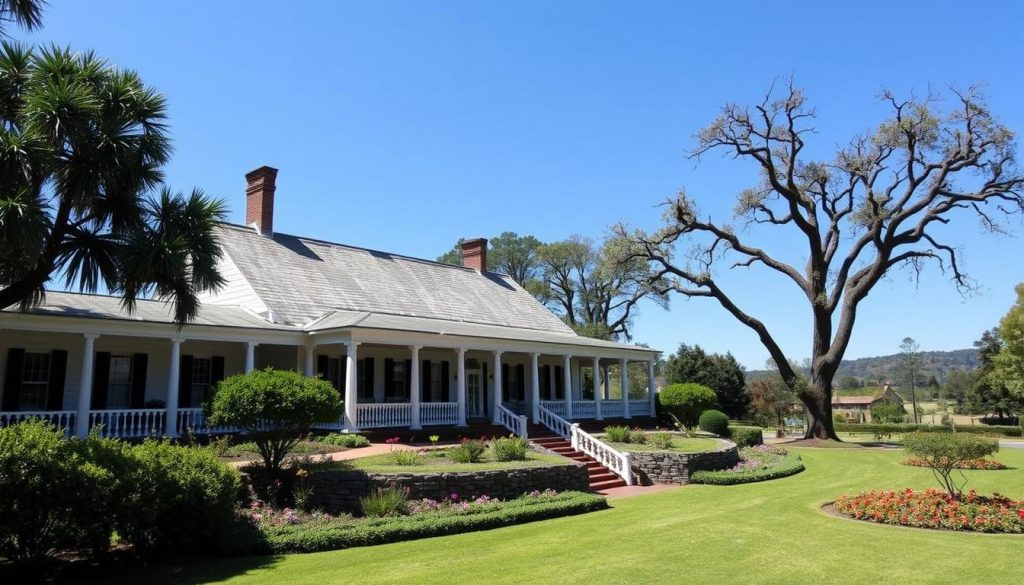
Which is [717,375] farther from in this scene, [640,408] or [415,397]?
[415,397]

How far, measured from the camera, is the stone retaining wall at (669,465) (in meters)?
18.2

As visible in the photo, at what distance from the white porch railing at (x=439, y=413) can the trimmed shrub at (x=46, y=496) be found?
1297 centimetres

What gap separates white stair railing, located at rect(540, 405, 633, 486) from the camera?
18.3 metres

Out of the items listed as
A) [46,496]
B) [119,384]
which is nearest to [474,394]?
[119,384]

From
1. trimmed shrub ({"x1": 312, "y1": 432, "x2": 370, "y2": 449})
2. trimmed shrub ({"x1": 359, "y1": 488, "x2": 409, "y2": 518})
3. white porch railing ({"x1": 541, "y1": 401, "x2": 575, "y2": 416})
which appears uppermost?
white porch railing ({"x1": 541, "y1": 401, "x2": 575, "y2": 416})

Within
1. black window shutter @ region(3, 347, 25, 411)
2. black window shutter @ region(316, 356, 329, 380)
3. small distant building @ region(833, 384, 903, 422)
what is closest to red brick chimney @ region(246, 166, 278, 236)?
black window shutter @ region(316, 356, 329, 380)

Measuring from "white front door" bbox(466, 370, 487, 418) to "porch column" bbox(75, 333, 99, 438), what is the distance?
13399 mm

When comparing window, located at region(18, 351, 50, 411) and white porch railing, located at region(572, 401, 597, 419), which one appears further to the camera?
white porch railing, located at region(572, 401, 597, 419)

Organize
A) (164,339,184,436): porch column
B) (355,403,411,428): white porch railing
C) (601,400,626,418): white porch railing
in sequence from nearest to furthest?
(164,339,184,436): porch column, (355,403,411,428): white porch railing, (601,400,626,418): white porch railing

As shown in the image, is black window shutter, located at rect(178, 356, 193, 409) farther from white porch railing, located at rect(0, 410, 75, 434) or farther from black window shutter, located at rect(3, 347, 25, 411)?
black window shutter, located at rect(3, 347, 25, 411)

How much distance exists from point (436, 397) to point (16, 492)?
58.3ft

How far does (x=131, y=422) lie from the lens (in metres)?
17.2

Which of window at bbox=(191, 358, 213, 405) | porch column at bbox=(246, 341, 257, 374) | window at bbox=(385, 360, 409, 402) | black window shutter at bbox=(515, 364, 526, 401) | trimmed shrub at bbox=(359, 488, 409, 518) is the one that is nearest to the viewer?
trimmed shrub at bbox=(359, 488, 409, 518)

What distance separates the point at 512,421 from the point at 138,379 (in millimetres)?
11415
